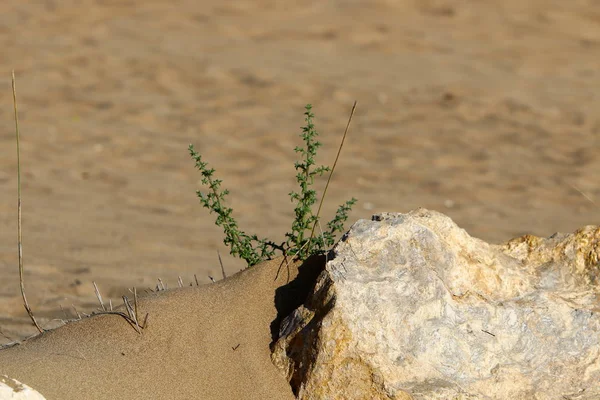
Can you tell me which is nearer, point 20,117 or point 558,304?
point 558,304

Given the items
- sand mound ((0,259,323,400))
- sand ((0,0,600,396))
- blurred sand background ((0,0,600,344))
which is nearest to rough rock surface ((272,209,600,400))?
sand mound ((0,259,323,400))

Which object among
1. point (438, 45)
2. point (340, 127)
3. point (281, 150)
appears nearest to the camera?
point (281, 150)

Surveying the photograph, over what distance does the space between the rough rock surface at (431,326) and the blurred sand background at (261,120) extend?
6.81 ft

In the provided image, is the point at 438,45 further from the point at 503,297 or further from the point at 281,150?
the point at 503,297

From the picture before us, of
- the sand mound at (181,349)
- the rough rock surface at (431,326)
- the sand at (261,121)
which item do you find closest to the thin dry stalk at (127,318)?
the sand mound at (181,349)

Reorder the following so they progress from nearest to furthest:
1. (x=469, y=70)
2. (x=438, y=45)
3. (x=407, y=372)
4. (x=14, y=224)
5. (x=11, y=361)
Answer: (x=407, y=372) → (x=11, y=361) → (x=14, y=224) → (x=469, y=70) → (x=438, y=45)

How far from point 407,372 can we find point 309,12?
9.92 meters

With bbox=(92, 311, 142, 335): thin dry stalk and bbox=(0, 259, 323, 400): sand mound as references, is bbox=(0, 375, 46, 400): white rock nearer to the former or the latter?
bbox=(0, 259, 323, 400): sand mound

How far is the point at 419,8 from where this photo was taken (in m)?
12.1

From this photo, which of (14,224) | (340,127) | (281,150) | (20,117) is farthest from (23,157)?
(340,127)

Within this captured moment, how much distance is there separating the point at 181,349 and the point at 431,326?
0.76 m

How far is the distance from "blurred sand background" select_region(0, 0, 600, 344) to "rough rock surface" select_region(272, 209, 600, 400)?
81.7 inches

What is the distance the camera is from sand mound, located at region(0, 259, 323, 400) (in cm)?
263

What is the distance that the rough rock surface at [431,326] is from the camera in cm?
256
